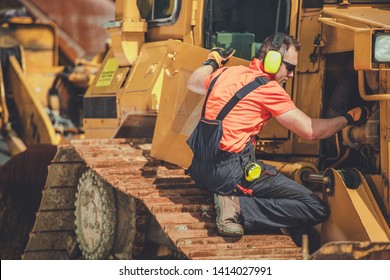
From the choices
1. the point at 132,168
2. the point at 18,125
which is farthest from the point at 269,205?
the point at 18,125

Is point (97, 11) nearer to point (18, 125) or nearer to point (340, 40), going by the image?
point (18, 125)

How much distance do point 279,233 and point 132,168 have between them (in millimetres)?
1616

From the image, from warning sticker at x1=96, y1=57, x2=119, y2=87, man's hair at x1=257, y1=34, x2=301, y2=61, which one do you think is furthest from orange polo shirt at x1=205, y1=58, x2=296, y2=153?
warning sticker at x1=96, y1=57, x2=119, y2=87

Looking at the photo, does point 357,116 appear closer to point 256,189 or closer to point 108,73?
point 256,189

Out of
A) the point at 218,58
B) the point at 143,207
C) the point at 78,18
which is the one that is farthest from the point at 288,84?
the point at 78,18

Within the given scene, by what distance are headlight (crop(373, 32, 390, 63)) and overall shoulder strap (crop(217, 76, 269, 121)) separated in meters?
0.83

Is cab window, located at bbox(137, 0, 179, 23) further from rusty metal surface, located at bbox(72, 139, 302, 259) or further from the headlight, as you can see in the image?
the headlight

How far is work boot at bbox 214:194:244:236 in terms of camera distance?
25.8ft

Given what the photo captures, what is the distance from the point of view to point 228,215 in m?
7.91

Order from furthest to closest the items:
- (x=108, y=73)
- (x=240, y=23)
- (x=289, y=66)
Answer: (x=108, y=73)
(x=240, y=23)
(x=289, y=66)

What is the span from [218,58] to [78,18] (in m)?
10.8

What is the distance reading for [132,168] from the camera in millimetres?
9242

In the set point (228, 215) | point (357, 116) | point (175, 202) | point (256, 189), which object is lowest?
point (175, 202)
